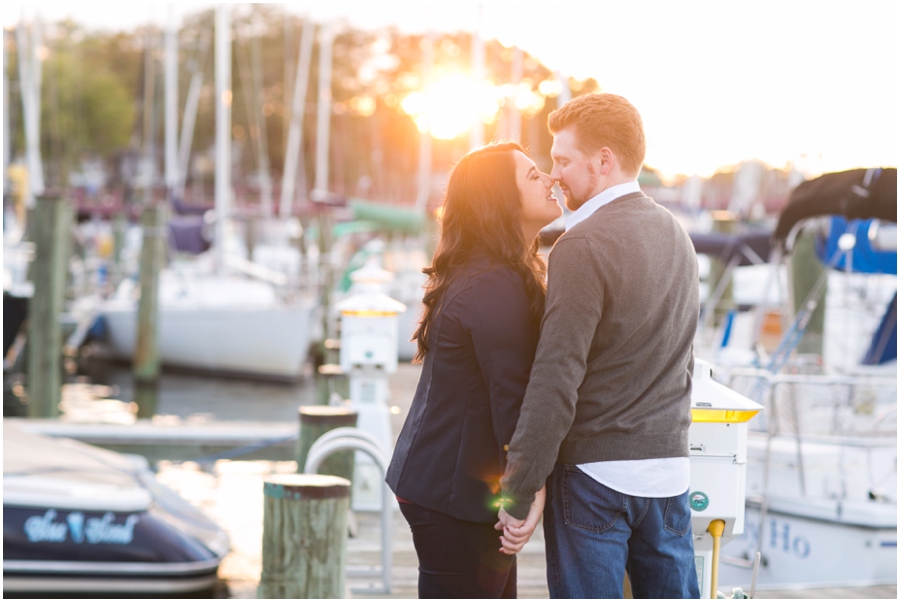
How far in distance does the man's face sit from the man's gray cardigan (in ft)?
0.29

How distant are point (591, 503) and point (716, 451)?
1.84 feet

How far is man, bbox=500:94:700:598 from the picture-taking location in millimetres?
2227

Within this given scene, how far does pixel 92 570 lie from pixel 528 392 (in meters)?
3.63

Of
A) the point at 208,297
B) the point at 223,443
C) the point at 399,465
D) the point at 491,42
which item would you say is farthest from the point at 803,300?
the point at 491,42

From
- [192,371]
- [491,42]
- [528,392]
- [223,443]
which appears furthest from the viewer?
[491,42]

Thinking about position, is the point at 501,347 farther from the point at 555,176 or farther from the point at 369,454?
the point at 369,454

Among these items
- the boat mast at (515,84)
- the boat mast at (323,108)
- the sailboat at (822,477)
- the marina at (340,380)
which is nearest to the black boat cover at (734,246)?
the marina at (340,380)

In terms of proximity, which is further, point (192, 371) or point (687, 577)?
point (192, 371)

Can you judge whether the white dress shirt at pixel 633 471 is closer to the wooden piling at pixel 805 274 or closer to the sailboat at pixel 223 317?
the wooden piling at pixel 805 274

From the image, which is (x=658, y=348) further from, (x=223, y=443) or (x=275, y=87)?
(x=275, y=87)

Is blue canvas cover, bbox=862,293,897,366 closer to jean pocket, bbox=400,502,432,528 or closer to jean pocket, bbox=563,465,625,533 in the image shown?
jean pocket, bbox=563,465,625,533

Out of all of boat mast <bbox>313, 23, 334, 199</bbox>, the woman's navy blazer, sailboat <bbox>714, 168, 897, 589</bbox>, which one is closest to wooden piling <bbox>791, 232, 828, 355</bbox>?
sailboat <bbox>714, 168, 897, 589</bbox>

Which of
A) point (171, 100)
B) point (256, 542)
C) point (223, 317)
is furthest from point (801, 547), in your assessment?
point (171, 100)

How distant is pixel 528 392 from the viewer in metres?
2.24
